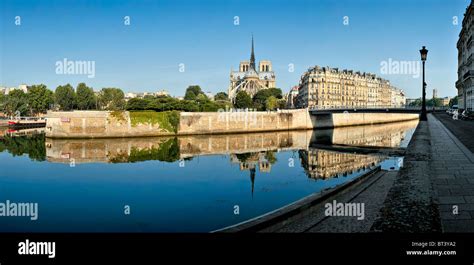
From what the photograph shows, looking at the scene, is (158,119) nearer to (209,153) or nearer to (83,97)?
(209,153)

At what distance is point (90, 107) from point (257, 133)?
58.4 metres

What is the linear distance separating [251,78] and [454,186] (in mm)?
129902

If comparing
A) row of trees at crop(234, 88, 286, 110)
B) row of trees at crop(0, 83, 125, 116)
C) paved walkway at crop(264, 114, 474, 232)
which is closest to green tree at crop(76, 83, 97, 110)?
row of trees at crop(0, 83, 125, 116)

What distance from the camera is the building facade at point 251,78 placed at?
437 feet

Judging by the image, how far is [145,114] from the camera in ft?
160

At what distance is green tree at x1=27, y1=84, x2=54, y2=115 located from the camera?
8619 centimetres

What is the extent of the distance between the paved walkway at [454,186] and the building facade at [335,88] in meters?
81.4

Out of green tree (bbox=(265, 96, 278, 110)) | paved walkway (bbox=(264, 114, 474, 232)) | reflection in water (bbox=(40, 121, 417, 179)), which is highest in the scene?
green tree (bbox=(265, 96, 278, 110))

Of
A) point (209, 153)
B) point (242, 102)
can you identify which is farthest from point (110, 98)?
point (209, 153)

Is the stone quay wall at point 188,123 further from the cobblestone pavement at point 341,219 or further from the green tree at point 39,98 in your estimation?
the green tree at point 39,98

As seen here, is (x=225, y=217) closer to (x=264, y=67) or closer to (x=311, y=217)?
(x=311, y=217)

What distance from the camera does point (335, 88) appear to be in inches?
4114

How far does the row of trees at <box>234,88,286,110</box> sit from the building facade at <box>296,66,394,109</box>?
8.56 meters

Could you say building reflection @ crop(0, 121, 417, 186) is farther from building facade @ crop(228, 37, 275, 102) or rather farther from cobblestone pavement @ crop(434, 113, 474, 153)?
building facade @ crop(228, 37, 275, 102)
